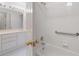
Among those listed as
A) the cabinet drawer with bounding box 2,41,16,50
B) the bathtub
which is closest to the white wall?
the bathtub

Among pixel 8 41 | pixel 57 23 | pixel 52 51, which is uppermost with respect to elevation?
pixel 57 23

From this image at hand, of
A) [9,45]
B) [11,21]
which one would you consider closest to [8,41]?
[9,45]

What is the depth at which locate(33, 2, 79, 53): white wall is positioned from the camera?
1.01 m

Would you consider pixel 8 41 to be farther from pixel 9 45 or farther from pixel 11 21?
pixel 11 21

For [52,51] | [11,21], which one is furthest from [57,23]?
[11,21]

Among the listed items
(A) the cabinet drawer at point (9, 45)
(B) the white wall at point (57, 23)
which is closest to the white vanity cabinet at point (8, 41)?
(A) the cabinet drawer at point (9, 45)

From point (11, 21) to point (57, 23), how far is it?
58 cm

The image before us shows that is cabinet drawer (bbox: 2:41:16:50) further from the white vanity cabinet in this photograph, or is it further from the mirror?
the mirror

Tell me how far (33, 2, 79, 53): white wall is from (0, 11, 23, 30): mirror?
0.20 m

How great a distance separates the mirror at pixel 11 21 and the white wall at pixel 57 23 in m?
0.20

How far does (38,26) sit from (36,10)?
0.22 m

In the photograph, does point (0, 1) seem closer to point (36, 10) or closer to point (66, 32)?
point (36, 10)

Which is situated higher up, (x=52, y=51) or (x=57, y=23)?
(x=57, y=23)

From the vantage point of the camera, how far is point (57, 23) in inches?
45.8
